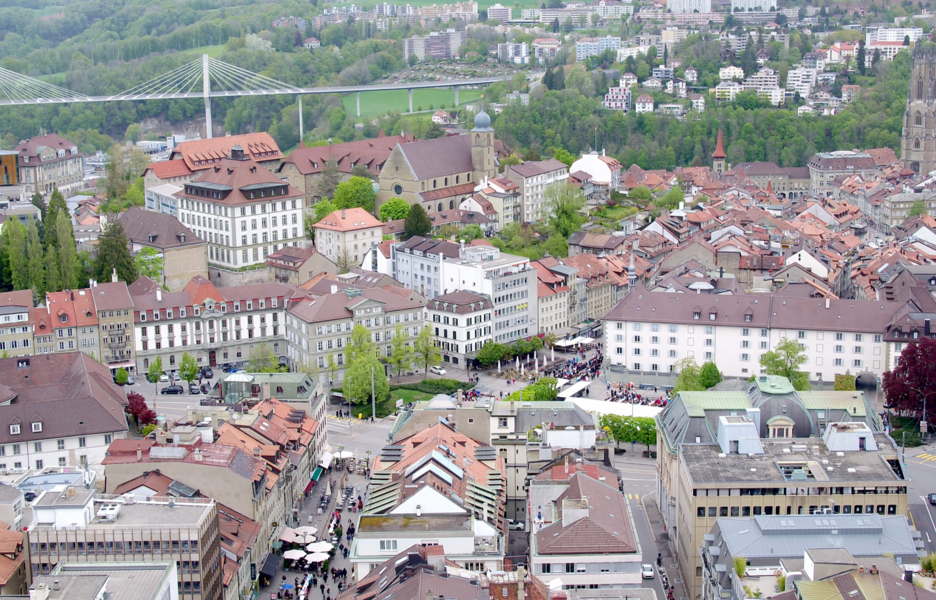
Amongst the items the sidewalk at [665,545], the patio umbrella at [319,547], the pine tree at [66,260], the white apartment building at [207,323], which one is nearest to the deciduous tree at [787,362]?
the sidewalk at [665,545]

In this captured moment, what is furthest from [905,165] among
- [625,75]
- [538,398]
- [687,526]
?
[687,526]

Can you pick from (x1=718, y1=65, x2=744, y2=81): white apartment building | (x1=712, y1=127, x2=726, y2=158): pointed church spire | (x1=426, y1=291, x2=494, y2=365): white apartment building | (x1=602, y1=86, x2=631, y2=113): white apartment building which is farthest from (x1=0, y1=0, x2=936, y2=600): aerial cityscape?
(x1=718, y1=65, x2=744, y2=81): white apartment building

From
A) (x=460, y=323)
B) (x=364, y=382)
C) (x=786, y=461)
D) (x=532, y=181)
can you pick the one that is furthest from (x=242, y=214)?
(x=786, y=461)

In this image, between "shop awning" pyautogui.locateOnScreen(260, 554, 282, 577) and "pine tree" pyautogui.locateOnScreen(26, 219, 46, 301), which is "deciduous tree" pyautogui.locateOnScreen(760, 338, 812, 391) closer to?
"shop awning" pyautogui.locateOnScreen(260, 554, 282, 577)

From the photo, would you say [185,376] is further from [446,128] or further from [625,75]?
[625,75]

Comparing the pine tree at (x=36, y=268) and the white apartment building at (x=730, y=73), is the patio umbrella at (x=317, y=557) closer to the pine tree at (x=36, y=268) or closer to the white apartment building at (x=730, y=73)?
the pine tree at (x=36, y=268)

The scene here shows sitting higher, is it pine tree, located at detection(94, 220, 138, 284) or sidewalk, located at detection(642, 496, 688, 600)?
pine tree, located at detection(94, 220, 138, 284)
